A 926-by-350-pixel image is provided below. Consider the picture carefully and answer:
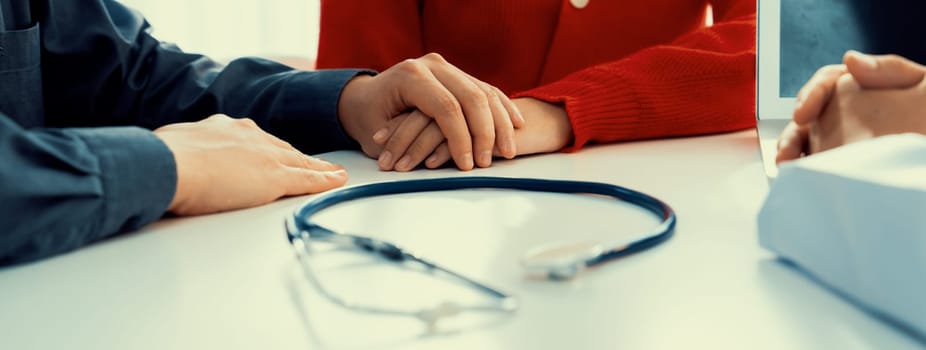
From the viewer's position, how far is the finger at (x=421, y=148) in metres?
0.74

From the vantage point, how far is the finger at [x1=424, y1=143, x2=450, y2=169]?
0.74 m

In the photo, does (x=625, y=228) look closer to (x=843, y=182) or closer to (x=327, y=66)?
(x=843, y=182)

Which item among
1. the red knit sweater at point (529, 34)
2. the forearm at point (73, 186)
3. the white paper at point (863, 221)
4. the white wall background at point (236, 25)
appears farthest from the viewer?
the white wall background at point (236, 25)

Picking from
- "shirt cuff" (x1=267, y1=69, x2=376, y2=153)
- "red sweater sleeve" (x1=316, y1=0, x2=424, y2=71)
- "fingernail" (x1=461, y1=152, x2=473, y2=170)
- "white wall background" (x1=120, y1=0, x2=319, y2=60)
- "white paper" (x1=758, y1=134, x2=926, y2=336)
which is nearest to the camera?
"white paper" (x1=758, y1=134, x2=926, y2=336)

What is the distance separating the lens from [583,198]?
60cm

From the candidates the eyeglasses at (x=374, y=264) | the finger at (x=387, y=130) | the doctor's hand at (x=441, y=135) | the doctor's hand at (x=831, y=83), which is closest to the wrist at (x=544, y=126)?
the doctor's hand at (x=441, y=135)

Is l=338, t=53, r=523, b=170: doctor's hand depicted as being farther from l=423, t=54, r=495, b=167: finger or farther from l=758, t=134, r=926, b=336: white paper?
l=758, t=134, r=926, b=336: white paper

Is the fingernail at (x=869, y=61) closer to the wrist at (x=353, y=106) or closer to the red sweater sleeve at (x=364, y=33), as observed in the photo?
the wrist at (x=353, y=106)

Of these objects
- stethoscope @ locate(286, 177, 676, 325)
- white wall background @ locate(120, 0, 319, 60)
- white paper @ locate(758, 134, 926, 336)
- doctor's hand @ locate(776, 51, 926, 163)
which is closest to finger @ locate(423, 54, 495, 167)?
stethoscope @ locate(286, 177, 676, 325)

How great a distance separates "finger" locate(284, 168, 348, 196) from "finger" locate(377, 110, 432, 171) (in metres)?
0.08

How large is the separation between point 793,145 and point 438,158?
0.29m

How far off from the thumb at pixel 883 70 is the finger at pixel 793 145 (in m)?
0.06

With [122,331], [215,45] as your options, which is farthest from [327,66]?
[215,45]

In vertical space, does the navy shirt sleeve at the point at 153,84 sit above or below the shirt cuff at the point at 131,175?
below
